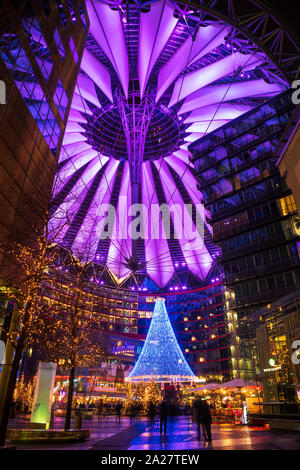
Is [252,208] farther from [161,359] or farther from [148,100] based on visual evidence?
[161,359]

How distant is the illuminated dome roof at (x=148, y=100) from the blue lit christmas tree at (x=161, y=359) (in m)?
9.58

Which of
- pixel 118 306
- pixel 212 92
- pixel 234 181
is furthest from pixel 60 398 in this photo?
pixel 212 92

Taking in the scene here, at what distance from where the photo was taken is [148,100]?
40719mm

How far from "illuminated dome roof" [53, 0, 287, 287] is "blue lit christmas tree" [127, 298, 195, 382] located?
9.58 m

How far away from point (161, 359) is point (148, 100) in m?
32.3

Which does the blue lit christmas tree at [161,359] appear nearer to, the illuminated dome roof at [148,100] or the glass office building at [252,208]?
the glass office building at [252,208]

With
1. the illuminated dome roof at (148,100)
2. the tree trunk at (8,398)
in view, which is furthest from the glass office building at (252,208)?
the tree trunk at (8,398)

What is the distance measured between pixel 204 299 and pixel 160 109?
50.5 meters

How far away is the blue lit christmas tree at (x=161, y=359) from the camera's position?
2662 cm

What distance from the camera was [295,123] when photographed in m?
13.9

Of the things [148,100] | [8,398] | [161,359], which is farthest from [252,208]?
[8,398]

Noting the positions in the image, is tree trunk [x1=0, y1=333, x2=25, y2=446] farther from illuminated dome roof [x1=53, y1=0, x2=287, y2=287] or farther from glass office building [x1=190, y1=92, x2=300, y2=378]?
glass office building [x1=190, y1=92, x2=300, y2=378]

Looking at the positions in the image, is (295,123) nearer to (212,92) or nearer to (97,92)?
(212,92)

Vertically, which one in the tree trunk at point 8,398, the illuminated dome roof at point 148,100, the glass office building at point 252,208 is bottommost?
the tree trunk at point 8,398
